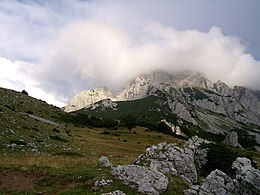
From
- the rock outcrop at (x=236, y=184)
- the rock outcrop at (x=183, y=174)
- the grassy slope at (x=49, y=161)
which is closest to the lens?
the rock outcrop at (x=236, y=184)

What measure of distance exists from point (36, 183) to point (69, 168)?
18.9ft

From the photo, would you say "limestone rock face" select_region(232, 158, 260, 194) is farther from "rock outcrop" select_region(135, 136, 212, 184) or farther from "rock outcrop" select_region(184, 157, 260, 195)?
"rock outcrop" select_region(135, 136, 212, 184)

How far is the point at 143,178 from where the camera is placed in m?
30.4

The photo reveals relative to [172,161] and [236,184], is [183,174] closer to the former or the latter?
[172,161]

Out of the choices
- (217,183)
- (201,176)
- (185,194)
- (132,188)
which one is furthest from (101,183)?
(201,176)

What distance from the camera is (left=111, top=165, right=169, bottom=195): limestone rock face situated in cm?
2939

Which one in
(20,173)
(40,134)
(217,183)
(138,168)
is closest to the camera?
(217,183)

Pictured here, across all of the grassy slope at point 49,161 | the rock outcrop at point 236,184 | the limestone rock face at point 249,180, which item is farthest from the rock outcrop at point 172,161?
the limestone rock face at point 249,180

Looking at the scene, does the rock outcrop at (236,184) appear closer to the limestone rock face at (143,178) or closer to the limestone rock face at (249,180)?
the limestone rock face at (249,180)

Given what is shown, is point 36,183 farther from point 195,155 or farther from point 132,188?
point 195,155

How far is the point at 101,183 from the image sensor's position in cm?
3012

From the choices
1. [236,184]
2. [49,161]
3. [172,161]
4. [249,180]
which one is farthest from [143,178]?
[49,161]

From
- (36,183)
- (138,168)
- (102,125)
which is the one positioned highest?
(102,125)

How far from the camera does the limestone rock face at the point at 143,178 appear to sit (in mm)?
29388
